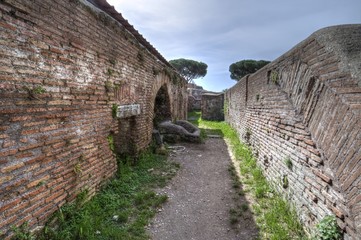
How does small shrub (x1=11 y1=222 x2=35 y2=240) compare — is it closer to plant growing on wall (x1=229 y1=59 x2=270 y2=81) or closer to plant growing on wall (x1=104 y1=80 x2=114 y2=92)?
plant growing on wall (x1=104 y1=80 x2=114 y2=92)

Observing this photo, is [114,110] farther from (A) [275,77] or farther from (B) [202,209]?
(A) [275,77]

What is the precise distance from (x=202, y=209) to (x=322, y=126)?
8.02ft

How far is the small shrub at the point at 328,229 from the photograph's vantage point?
7.75 ft

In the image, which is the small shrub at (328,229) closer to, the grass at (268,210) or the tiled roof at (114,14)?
the grass at (268,210)

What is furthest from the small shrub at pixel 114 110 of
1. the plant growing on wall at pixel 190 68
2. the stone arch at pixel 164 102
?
the plant growing on wall at pixel 190 68

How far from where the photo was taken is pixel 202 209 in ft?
13.3

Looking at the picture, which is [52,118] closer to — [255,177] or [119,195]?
[119,195]

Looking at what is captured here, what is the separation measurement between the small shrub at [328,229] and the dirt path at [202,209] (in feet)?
3.19

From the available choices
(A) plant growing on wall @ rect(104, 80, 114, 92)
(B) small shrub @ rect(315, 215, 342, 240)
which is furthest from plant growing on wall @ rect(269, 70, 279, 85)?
(A) plant growing on wall @ rect(104, 80, 114, 92)

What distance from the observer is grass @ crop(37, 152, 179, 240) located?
9.70 feet

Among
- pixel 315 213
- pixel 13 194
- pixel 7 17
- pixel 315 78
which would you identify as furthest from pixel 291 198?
pixel 7 17

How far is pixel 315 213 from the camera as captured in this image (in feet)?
9.34

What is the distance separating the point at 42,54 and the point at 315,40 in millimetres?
3347

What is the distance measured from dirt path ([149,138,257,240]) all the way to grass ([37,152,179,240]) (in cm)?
24
